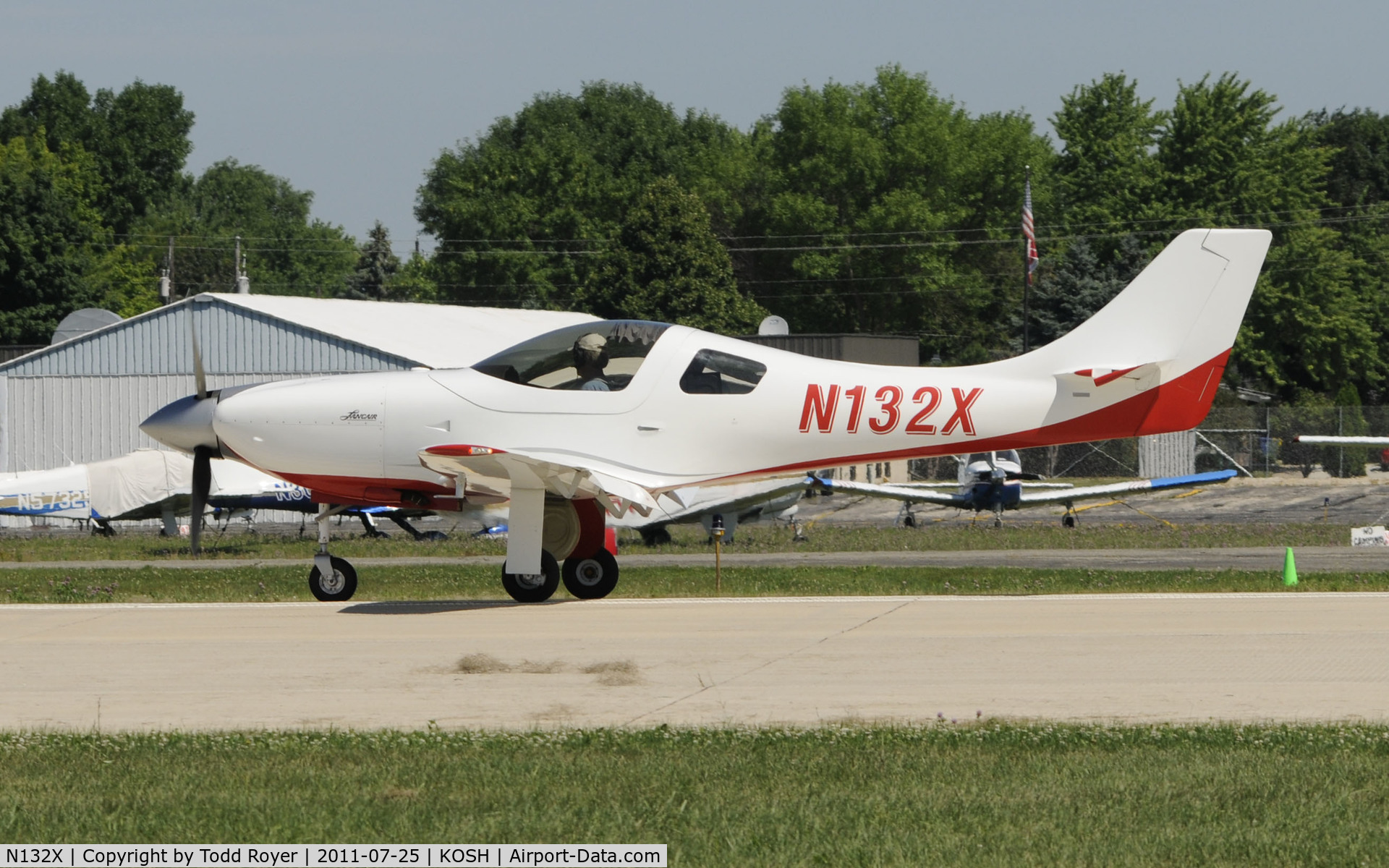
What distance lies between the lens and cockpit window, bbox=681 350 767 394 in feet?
46.4

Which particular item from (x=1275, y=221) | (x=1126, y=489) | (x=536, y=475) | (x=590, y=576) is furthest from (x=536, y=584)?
(x=1275, y=221)

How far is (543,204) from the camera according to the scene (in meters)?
90.7

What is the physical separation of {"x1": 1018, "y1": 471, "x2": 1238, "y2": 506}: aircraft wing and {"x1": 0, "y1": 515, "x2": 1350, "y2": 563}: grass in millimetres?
654

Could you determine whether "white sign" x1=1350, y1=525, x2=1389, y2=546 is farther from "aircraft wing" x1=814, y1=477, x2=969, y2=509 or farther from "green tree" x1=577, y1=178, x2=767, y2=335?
"green tree" x1=577, y1=178, x2=767, y2=335

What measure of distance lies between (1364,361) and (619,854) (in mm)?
75523

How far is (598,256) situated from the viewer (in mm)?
82875

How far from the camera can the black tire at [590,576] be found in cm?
A: 1509

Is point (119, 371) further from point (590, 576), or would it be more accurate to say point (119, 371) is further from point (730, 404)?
point (730, 404)

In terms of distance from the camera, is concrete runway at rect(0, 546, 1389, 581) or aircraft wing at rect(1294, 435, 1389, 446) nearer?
concrete runway at rect(0, 546, 1389, 581)

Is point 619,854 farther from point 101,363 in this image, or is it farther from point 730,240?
point 730,240

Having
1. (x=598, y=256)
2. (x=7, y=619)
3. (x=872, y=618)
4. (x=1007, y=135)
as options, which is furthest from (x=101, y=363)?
(x=1007, y=135)

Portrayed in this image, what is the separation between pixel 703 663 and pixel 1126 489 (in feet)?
80.8

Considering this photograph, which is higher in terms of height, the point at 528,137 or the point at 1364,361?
the point at 528,137

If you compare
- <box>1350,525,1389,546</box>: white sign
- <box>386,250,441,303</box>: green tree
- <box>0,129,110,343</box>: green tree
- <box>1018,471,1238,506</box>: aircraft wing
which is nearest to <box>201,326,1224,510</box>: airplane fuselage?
<box>1350,525,1389,546</box>: white sign
